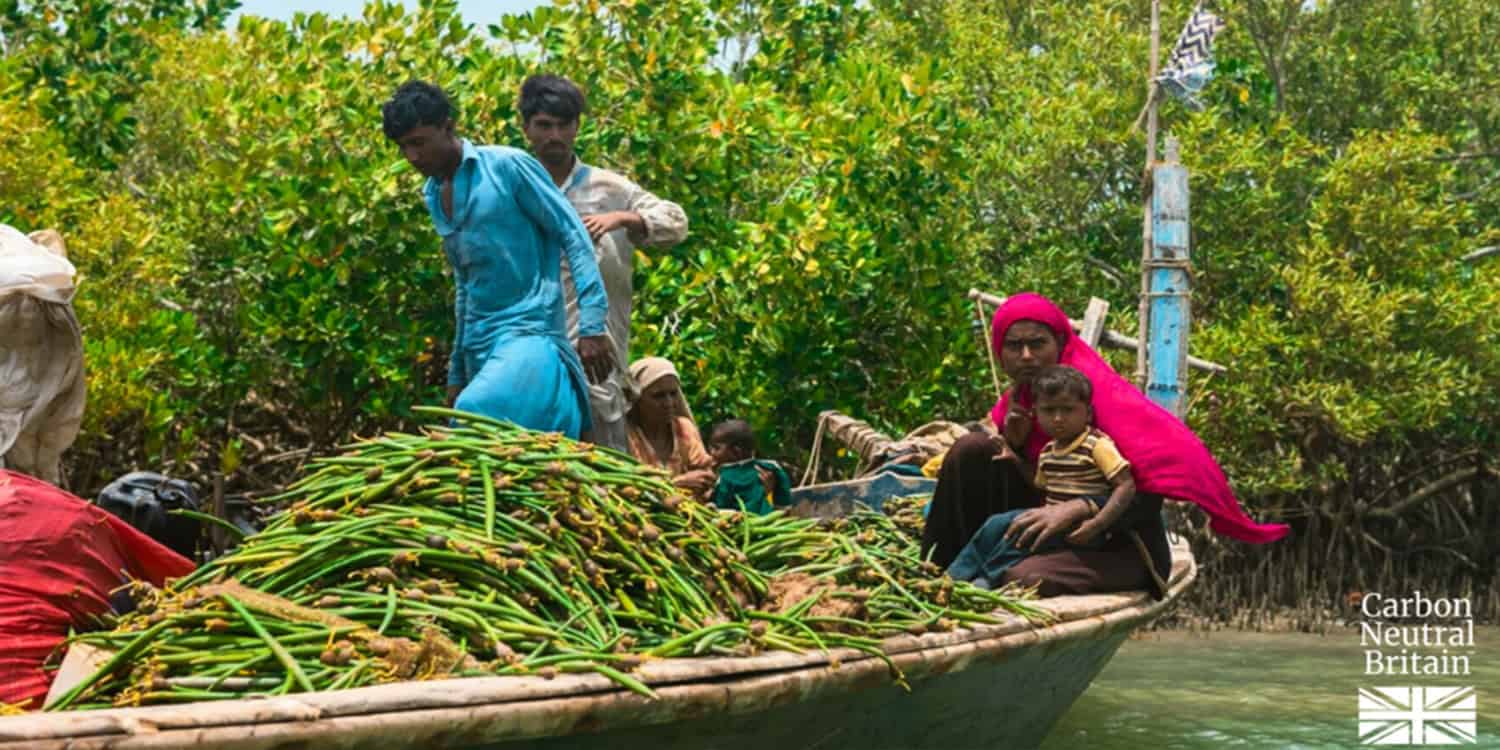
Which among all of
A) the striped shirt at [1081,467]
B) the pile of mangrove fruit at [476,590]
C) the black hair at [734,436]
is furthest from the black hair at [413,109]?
the black hair at [734,436]

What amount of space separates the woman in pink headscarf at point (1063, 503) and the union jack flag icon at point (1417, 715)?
1.82 metres

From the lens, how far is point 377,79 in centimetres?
902

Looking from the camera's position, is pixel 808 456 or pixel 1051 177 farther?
pixel 1051 177

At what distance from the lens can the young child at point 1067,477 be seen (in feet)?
15.2

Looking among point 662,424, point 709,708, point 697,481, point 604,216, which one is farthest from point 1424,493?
point 709,708

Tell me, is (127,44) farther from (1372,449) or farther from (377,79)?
(1372,449)

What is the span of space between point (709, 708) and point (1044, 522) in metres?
1.84

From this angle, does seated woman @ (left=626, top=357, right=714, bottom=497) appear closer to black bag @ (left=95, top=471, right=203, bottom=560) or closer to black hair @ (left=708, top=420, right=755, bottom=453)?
black hair @ (left=708, top=420, right=755, bottom=453)

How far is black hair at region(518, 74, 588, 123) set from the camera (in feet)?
16.9

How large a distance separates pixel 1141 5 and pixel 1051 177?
1962mm

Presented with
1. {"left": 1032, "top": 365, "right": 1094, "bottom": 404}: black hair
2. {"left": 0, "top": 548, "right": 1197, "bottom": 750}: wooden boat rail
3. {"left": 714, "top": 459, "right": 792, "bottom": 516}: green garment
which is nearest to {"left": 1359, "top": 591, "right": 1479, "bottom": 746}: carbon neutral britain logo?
{"left": 714, "top": 459, "right": 792, "bottom": 516}: green garment

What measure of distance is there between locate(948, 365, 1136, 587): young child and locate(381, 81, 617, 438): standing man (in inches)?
42.1

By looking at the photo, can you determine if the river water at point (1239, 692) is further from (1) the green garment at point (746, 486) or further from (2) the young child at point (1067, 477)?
(2) the young child at point (1067, 477)

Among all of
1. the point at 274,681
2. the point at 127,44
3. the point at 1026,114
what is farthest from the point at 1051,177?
the point at 274,681
